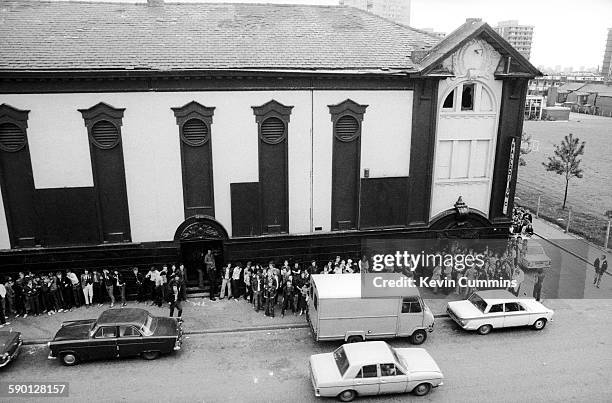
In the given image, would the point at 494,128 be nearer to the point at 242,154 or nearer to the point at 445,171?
the point at 445,171

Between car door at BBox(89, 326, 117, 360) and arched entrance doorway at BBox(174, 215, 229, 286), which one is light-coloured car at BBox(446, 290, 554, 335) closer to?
arched entrance doorway at BBox(174, 215, 229, 286)

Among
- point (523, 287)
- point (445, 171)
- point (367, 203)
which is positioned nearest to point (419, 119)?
point (445, 171)

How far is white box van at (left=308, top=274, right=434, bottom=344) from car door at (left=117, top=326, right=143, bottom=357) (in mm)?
5670

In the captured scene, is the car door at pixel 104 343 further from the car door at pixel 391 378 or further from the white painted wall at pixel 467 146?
the white painted wall at pixel 467 146

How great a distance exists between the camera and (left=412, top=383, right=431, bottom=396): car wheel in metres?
13.7

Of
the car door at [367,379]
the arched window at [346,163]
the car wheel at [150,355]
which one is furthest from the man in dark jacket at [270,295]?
the car door at [367,379]

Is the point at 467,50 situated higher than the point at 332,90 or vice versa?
the point at 467,50

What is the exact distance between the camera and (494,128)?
21203 millimetres

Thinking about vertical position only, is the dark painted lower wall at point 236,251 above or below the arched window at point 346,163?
below

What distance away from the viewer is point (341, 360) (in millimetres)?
13766

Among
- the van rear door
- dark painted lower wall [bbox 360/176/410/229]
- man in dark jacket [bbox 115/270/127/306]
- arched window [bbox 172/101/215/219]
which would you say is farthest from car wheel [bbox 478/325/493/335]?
man in dark jacket [bbox 115/270/127/306]

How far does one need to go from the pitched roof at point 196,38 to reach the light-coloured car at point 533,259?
10666 millimetres

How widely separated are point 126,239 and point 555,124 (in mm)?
88778

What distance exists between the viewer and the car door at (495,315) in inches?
676
